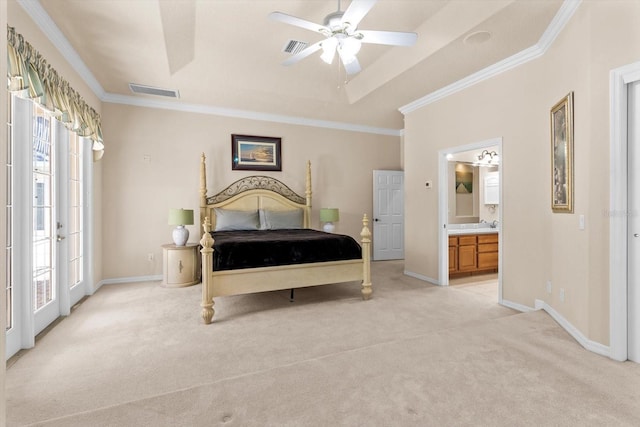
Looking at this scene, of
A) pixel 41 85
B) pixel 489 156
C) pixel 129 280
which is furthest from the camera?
pixel 489 156

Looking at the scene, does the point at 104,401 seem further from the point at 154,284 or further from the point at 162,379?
the point at 154,284

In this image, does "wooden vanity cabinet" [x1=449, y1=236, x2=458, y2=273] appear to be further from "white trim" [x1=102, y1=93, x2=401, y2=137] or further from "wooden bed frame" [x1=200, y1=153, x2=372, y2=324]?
"white trim" [x1=102, y1=93, x2=401, y2=137]

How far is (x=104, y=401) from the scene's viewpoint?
6.41ft

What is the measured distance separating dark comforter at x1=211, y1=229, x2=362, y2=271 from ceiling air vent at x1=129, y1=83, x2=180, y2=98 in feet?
8.29

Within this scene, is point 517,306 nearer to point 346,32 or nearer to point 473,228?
point 473,228

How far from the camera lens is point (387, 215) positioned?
6.93m

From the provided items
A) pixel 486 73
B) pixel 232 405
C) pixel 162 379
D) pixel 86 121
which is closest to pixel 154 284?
pixel 86 121

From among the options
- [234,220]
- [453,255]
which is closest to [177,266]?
[234,220]

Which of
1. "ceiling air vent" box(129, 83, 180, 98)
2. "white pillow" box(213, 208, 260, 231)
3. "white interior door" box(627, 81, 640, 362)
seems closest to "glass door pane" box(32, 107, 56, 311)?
"ceiling air vent" box(129, 83, 180, 98)

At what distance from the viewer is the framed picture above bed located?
572cm

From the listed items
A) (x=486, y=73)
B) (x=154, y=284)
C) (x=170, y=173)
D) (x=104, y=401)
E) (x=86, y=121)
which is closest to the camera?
(x=104, y=401)

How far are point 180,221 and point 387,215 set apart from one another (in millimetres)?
4121

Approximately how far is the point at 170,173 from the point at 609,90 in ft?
17.8

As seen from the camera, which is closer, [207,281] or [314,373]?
[314,373]
